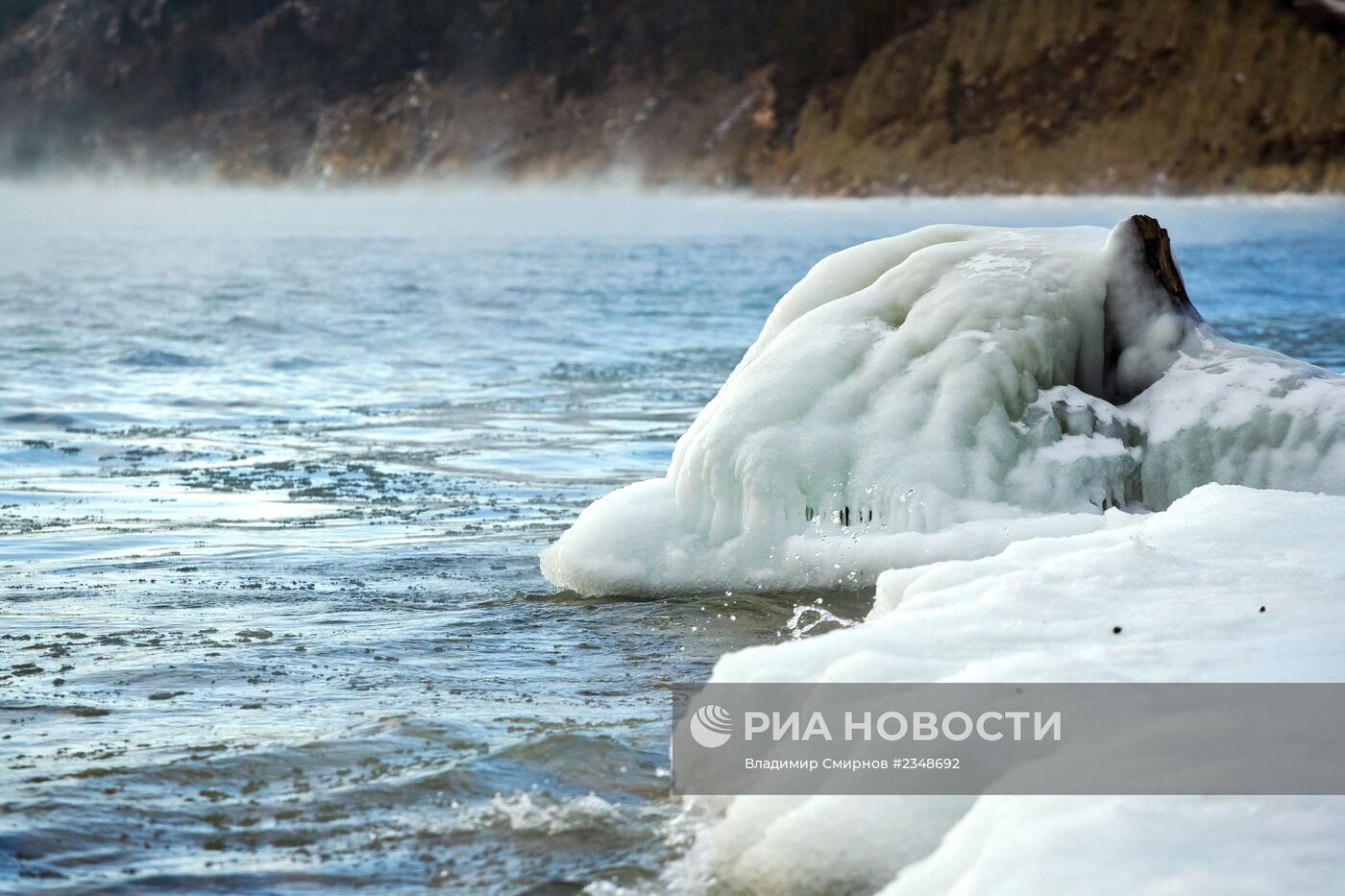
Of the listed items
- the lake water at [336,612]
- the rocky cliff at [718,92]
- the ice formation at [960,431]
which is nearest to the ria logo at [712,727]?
the lake water at [336,612]

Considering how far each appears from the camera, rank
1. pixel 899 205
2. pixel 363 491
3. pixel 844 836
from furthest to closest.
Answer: pixel 899 205
pixel 363 491
pixel 844 836

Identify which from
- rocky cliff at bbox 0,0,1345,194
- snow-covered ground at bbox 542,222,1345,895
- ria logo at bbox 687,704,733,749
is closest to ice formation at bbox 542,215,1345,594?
snow-covered ground at bbox 542,222,1345,895

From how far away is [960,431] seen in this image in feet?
21.7

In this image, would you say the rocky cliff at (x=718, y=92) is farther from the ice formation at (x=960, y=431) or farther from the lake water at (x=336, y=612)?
the ice formation at (x=960, y=431)

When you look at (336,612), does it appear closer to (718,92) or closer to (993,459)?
(993,459)

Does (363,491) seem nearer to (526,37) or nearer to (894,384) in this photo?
(894,384)

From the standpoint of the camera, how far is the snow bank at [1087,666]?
3.15 m

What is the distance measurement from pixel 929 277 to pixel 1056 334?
0.60m

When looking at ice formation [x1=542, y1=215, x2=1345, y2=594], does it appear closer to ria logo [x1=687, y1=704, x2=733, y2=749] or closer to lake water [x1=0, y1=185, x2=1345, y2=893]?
lake water [x1=0, y1=185, x2=1345, y2=893]

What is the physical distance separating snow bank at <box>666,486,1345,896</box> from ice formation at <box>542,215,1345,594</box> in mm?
1159

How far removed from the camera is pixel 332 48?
595ft

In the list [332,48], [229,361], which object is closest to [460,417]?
[229,361]

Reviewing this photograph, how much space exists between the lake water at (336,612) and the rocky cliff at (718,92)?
346ft

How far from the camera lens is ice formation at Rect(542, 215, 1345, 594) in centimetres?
654
